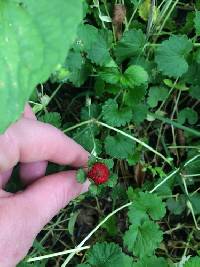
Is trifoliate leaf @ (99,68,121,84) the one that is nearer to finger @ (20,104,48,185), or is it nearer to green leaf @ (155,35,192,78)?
green leaf @ (155,35,192,78)

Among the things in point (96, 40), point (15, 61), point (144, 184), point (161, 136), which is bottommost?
point (144, 184)

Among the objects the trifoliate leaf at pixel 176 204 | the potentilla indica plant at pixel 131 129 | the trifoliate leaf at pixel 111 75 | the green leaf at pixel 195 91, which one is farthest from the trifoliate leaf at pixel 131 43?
the trifoliate leaf at pixel 176 204

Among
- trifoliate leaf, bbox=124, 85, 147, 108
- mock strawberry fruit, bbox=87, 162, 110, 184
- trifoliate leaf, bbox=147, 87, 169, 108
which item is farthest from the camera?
trifoliate leaf, bbox=147, 87, 169, 108

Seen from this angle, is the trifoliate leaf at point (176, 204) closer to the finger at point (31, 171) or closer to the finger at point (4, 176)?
the finger at point (31, 171)

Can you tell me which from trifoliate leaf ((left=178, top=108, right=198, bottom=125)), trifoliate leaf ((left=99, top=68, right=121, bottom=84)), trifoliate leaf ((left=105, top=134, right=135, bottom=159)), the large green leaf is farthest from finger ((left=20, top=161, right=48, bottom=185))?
the large green leaf

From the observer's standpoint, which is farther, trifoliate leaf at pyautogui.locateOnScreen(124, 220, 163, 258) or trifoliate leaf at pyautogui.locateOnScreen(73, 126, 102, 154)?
trifoliate leaf at pyautogui.locateOnScreen(73, 126, 102, 154)

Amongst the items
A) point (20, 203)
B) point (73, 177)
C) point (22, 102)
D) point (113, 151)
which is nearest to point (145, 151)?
point (113, 151)

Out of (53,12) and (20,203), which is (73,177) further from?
(53,12)
